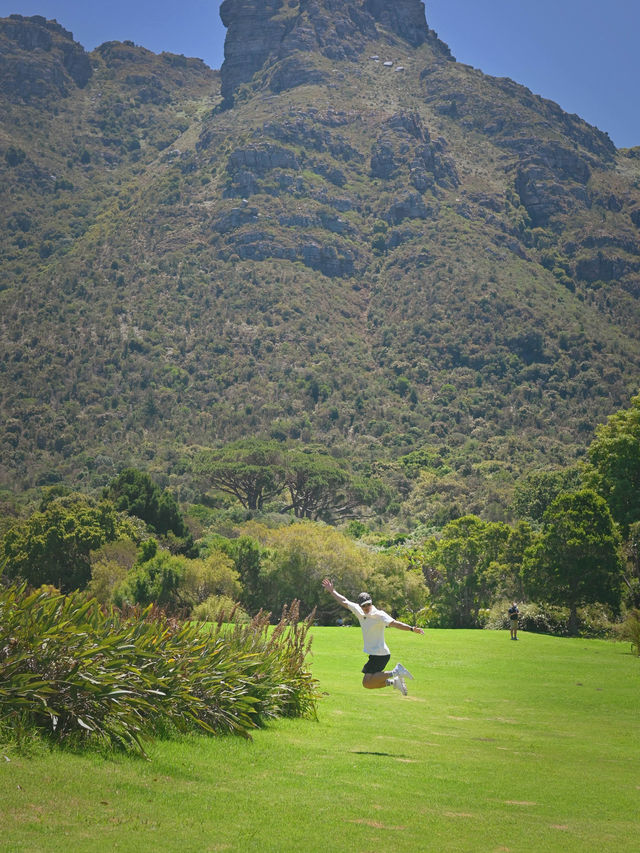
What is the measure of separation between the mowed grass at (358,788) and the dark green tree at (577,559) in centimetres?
2088

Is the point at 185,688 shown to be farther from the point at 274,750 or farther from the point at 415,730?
the point at 415,730

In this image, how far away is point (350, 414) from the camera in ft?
463

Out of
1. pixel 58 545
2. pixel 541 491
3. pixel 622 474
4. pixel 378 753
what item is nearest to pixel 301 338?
pixel 541 491

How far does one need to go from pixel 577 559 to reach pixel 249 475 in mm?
58157

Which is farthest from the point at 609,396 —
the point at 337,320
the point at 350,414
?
the point at 337,320

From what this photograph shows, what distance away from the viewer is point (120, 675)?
937cm

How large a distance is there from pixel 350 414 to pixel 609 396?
42945 millimetres

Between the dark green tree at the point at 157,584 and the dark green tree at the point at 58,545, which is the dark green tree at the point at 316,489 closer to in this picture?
the dark green tree at the point at 58,545

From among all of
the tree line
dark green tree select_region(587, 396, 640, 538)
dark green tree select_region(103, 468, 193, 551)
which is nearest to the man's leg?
the tree line

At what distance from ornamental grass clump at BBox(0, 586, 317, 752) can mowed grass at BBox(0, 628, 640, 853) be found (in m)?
0.39

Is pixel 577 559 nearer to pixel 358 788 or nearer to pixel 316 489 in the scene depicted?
pixel 358 788

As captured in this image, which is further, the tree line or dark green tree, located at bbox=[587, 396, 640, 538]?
dark green tree, located at bbox=[587, 396, 640, 538]

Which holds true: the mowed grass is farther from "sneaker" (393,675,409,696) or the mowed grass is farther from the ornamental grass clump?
"sneaker" (393,675,409,696)

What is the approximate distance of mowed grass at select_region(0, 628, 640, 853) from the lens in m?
7.05
